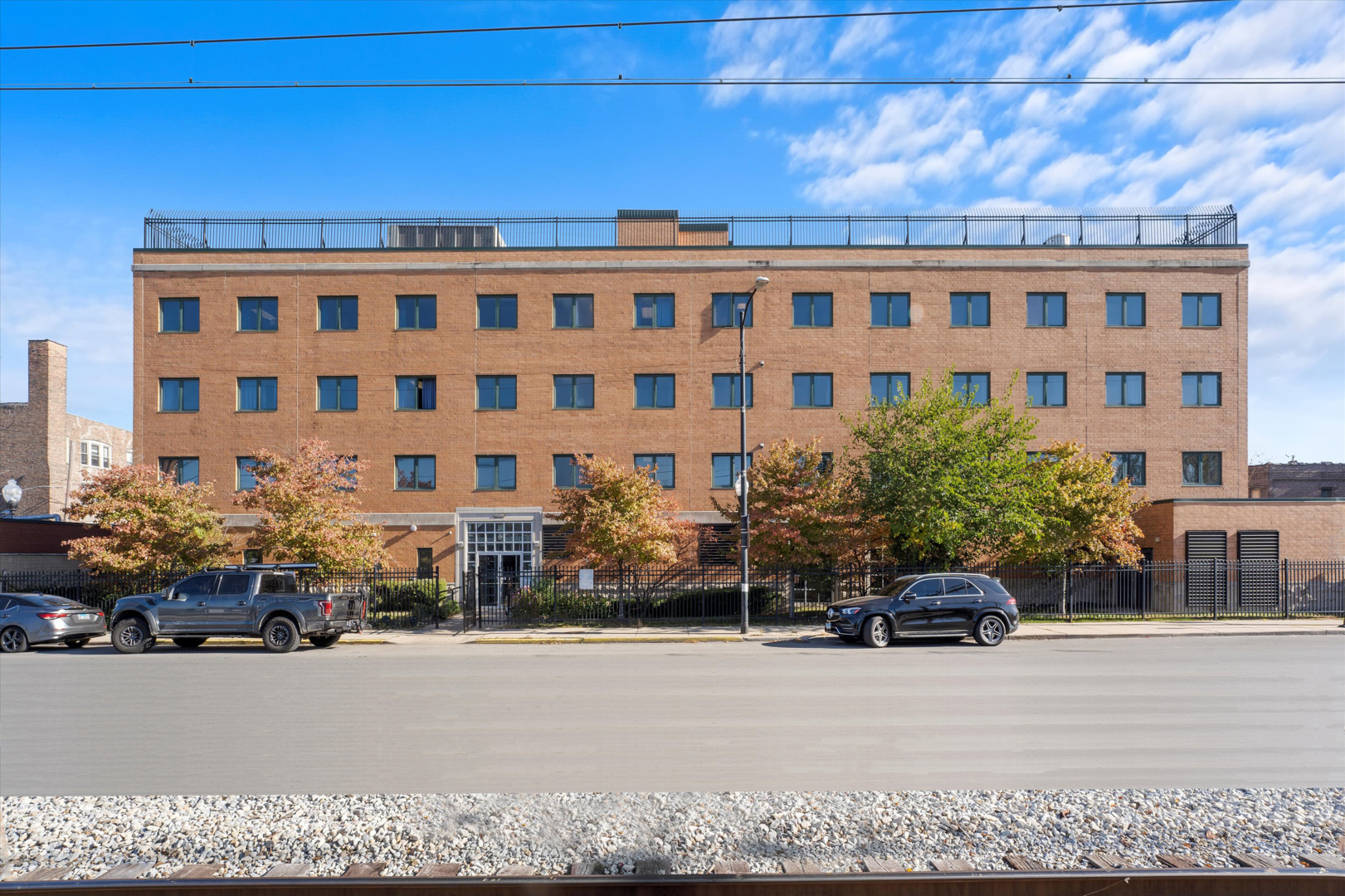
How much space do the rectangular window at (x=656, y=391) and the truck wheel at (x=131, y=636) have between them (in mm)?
19681

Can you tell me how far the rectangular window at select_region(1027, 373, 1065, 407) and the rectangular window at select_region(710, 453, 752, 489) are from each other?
13008 millimetres

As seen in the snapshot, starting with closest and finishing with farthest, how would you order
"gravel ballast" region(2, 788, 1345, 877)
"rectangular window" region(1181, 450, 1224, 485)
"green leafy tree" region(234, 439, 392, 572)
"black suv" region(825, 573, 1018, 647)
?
1. "gravel ballast" region(2, 788, 1345, 877)
2. "black suv" region(825, 573, 1018, 647)
3. "green leafy tree" region(234, 439, 392, 572)
4. "rectangular window" region(1181, 450, 1224, 485)

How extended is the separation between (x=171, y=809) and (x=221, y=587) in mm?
15028

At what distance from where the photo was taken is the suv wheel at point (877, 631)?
19.2 m

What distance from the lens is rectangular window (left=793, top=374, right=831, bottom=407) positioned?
34.0m

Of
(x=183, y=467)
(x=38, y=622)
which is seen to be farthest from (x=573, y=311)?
(x=38, y=622)

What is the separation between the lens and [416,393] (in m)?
34.2

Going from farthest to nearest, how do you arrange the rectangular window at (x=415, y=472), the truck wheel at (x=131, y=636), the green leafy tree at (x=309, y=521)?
the rectangular window at (x=415, y=472) → the green leafy tree at (x=309, y=521) → the truck wheel at (x=131, y=636)

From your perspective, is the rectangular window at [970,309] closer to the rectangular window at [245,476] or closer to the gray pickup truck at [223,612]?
the gray pickup truck at [223,612]

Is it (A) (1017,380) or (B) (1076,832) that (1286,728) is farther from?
(A) (1017,380)

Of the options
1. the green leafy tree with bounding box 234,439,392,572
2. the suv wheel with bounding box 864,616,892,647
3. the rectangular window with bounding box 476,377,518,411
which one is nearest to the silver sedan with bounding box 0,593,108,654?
the green leafy tree with bounding box 234,439,392,572

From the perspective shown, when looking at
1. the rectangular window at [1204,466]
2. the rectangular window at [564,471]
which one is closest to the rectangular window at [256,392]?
the rectangular window at [564,471]

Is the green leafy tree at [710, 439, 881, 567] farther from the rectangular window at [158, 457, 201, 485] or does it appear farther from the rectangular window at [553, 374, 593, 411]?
the rectangular window at [158, 457, 201, 485]

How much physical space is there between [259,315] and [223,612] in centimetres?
1945
